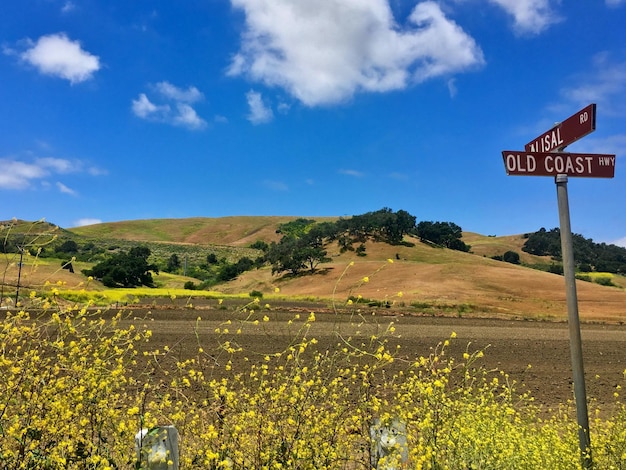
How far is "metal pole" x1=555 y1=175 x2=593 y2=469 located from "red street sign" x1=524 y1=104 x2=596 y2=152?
0.34 meters

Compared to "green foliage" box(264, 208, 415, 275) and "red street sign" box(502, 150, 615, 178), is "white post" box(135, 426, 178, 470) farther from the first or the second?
"green foliage" box(264, 208, 415, 275)

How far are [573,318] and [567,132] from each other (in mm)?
1751

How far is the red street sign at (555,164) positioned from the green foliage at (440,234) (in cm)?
7337

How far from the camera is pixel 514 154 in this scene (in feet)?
14.1

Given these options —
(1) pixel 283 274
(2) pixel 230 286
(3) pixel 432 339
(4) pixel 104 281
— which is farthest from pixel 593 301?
(4) pixel 104 281

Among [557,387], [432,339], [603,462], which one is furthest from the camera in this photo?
[432,339]

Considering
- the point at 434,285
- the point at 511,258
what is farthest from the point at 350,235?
the point at 511,258

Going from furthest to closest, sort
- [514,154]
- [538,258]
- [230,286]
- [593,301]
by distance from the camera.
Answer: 1. [538,258]
2. [230,286]
3. [593,301]
4. [514,154]

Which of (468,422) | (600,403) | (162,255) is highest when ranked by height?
(162,255)

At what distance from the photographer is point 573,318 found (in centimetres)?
419

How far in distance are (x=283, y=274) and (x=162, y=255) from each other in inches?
1365

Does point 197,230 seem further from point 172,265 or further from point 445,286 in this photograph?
point 445,286

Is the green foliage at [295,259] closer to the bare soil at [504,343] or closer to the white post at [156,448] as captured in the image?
the bare soil at [504,343]

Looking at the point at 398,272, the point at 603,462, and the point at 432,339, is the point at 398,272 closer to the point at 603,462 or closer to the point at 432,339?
the point at 432,339
